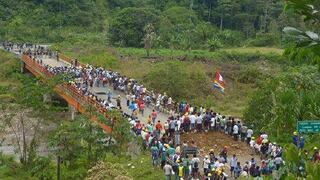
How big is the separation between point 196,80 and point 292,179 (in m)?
42.9

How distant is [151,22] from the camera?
70.0m

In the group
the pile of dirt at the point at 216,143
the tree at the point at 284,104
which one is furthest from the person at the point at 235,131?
the tree at the point at 284,104

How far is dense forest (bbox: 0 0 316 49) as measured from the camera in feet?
228

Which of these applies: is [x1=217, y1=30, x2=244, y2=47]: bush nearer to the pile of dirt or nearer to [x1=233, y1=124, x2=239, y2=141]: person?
the pile of dirt

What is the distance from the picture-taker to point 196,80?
156 feet

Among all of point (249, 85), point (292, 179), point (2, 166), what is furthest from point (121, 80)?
point (292, 179)

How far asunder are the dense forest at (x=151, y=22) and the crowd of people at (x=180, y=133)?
1291 inches

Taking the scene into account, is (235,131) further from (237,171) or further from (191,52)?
(191,52)

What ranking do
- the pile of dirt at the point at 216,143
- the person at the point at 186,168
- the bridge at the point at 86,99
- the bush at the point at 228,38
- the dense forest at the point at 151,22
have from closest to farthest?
the person at the point at 186,168 → the pile of dirt at the point at 216,143 → the bridge at the point at 86,99 → the dense forest at the point at 151,22 → the bush at the point at 228,38

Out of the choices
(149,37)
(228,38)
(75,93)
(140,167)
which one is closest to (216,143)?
(140,167)

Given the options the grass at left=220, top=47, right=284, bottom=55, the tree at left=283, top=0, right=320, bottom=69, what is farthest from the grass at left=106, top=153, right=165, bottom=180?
the grass at left=220, top=47, right=284, bottom=55

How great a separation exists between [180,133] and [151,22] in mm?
46191

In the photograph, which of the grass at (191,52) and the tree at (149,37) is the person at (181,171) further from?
the tree at (149,37)

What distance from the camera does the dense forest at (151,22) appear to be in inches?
2731
